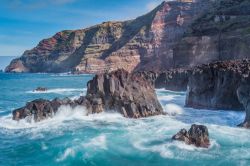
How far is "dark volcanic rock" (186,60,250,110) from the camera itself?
56247mm

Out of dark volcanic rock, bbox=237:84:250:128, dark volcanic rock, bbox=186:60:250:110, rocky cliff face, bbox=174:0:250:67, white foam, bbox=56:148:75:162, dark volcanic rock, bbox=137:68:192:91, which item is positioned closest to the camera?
white foam, bbox=56:148:75:162

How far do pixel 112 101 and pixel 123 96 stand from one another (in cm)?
174

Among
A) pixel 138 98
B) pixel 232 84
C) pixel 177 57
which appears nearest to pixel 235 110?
pixel 232 84

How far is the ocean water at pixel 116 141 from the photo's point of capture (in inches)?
1316

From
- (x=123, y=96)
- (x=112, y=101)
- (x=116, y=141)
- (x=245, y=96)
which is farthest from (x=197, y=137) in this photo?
(x=112, y=101)

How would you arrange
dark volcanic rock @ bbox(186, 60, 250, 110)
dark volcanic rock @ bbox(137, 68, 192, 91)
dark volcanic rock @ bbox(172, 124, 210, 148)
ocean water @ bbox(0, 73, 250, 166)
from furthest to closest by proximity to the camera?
1. dark volcanic rock @ bbox(137, 68, 192, 91)
2. dark volcanic rock @ bbox(186, 60, 250, 110)
3. dark volcanic rock @ bbox(172, 124, 210, 148)
4. ocean water @ bbox(0, 73, 250, 166)

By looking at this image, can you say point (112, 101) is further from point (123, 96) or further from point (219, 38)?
point (219, 38)

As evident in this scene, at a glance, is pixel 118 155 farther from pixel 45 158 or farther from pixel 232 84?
pixel 232 84

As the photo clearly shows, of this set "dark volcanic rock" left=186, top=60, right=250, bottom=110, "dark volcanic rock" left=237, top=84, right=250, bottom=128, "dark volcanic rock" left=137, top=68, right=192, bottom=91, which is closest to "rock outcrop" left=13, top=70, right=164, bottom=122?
"dark volcanic rock" left=186, top=60, right=250, bottom=110

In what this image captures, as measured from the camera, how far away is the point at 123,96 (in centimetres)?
5512

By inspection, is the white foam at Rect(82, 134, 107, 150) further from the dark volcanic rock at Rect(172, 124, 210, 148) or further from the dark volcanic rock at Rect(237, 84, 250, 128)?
the dark volcanic rock at Rect(237, 84, 250, 128)

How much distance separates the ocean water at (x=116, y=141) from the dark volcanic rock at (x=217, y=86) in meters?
3.19

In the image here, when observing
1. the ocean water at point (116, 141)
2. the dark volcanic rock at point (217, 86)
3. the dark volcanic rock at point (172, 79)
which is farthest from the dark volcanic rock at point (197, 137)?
the dark volcanic rock at point (172, 79)

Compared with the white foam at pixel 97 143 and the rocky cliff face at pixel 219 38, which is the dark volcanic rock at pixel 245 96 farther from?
the rocky cliff face at pixel 219 38
